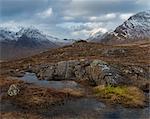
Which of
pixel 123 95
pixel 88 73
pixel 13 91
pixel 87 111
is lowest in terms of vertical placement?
pixel 87 111

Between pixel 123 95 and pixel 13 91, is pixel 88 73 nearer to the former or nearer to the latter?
pixel 123 95

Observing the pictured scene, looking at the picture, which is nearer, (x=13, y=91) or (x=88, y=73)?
(x=13, y=91)

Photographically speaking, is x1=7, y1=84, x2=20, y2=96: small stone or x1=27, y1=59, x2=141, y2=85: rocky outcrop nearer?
x1=7, y1=84, x2=20, y2=96: small stone

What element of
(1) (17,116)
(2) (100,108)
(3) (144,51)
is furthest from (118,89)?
(3) (144,51)

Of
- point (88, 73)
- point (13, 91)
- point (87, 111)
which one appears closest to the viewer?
point (87, 111)

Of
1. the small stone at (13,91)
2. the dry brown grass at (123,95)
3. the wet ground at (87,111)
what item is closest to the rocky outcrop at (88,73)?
the dry brown grass at (123,95)

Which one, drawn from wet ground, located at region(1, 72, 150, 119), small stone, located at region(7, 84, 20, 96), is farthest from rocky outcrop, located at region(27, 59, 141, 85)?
small stone, located at region(7, 84, 20, 96)

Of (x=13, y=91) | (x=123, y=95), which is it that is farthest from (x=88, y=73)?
(x=13, y=91)

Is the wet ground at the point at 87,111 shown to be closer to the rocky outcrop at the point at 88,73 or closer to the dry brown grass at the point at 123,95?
the dry brown grass at the point at 123,95

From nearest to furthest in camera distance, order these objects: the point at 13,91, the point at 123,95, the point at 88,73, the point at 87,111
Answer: the point at 87,111 → the point at 13,91 → the point at 123,95 → the point at 88,73

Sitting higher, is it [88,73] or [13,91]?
[88,73]

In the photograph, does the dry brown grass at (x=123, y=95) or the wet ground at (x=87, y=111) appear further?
the dry brown grass at (x=123, y=95)

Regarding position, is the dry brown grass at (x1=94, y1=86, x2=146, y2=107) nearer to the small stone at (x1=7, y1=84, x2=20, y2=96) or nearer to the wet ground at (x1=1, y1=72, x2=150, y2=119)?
the wet ground at (x1=1, y1=72, x2=150, y2=119)

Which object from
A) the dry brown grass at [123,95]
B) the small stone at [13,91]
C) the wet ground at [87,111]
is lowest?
→ the wet ground at [87,111]
